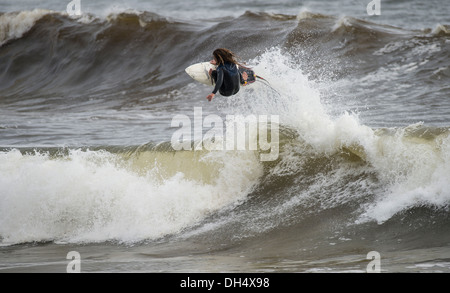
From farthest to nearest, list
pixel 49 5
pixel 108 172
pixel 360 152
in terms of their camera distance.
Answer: pixel 49 5 → pixel 108 172 → pixel 360 152

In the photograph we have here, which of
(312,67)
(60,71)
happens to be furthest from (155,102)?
(60,71)

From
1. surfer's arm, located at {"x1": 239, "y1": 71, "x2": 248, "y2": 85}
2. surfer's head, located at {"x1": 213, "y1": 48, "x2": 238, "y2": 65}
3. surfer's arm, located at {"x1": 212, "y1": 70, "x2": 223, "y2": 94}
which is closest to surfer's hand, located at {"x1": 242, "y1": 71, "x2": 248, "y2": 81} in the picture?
surfer's arm, located at {"x1": 239, "y1": 71, "x2": 248, "y2": 85}

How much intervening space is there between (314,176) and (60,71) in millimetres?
12867

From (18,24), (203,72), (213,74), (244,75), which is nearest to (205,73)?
(203,72)

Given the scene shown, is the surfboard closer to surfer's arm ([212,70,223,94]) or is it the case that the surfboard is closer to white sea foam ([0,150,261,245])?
surfer's arm ([212,70,223,94])

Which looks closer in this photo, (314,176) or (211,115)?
(314,176)

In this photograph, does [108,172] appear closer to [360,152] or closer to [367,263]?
[360,152]

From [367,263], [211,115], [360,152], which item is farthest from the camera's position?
[211,115]

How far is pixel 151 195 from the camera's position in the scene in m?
8.40

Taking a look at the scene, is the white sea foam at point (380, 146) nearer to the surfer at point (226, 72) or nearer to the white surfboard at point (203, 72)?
the white surfboard at point (203, 72)

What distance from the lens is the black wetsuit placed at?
8.40 m

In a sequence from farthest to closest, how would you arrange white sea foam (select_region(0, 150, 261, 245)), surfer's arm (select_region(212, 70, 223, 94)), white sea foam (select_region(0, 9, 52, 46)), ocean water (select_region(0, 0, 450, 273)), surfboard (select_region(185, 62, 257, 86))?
1. white sea foam (select_region(0, 9, 52, 46))
2. surfboard (select_region(185, 62, 257, 86))
3. surfer's arm (select_region(212, 70, 223, 94))
4. white sea foam (select_region(0, 150, 261, 245))
5. ocean water (select_region(0, 0, 450, 273))

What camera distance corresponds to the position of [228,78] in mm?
8453

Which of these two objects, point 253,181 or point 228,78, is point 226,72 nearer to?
point 228,78
